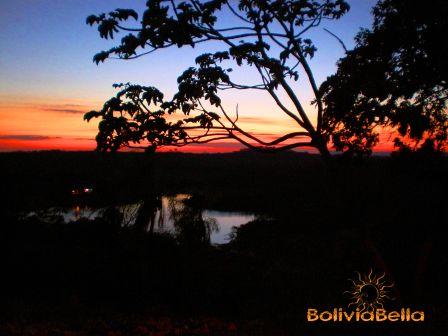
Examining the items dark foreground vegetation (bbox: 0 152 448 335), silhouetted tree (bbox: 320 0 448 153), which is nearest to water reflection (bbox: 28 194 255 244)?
dark foreground vegetation (bbox: 0 152 448 335)

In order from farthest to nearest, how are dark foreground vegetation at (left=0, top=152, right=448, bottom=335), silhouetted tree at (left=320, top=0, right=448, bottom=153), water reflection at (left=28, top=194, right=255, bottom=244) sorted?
water reflection at (left=28, top=194, right=255, bottom=244), dark foreground vegetation at (left=0, top=152, right=448, bottom=335), silhouetted tree at (left=320, top=0, right=448, bottom=153)

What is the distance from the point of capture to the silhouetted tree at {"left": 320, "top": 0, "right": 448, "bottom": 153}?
Answer: 5.33m

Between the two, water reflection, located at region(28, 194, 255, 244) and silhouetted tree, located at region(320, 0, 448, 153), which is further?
water reflection, located at region(28, 194, 255, 244)

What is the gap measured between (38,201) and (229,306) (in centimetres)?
856

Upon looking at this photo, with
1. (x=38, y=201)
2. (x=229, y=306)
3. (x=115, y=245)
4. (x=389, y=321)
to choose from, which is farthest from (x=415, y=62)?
(x=38, y=201)

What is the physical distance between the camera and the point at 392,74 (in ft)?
19.5

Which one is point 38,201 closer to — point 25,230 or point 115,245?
point 25,230

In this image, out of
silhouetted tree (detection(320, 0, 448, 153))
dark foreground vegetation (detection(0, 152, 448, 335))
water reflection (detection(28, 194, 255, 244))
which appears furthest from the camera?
water reflection (detection(28, 194, 255, 244))

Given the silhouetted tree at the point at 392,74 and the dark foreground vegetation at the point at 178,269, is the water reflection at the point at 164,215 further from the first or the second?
the silhouetted tree at the point at 392,74

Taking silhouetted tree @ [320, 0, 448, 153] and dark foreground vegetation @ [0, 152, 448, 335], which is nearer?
silhouetted tree @ [320, 0, 448, 153]

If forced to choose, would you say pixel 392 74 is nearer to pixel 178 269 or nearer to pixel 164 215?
pixel 178 269

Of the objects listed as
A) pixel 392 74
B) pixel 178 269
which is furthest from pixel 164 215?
pixel 392 74

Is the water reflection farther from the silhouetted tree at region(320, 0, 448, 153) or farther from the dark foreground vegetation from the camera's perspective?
the silhouetted tree at region(320, 0, 448, 153)

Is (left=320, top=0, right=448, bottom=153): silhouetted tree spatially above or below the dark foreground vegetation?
above
